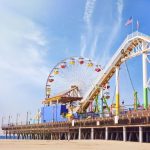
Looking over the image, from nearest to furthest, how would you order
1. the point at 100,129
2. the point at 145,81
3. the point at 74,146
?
1. the point at 74,146
2. the point at 145,81
3. the point at 100,129

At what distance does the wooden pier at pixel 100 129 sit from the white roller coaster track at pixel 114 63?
552 centimetres

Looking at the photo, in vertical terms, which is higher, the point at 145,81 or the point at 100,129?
the point at 145,81

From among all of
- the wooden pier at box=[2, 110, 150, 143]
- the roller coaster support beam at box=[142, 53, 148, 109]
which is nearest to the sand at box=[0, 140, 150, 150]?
the wooden pier at box=[2, 110, 150, 143]

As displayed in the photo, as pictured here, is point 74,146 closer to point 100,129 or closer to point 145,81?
point 145,81

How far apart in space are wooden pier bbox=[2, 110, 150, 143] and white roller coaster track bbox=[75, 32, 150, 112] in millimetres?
5524

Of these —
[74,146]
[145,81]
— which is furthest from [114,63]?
[74,146]

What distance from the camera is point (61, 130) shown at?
5884cm

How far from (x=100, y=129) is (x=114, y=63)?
9.99 meters

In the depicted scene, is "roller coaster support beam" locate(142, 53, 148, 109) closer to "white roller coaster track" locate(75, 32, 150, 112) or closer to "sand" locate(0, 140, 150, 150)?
"white roller coaster track" locate(75, 32, 150, 112)

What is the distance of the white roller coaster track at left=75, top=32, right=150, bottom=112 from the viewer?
155ft

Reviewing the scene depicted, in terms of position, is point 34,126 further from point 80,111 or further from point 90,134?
point 90,134

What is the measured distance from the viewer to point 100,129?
164ft

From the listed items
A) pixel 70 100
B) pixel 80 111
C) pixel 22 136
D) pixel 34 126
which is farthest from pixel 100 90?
pixel 22 136

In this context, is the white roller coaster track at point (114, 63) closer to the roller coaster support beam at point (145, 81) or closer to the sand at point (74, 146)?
the roller coaster support beam at point (145, 81)
